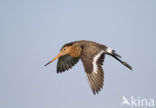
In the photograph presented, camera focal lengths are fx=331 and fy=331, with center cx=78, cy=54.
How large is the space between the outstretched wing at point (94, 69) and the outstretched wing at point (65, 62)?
198 centimetres

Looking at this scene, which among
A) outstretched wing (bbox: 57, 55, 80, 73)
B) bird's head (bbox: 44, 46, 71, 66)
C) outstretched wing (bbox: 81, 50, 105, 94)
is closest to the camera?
outstretched wing (bbox: 81, 50, 105, 94)

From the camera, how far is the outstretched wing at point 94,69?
951cm

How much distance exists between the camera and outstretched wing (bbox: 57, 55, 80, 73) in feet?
40.1

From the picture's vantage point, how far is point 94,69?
9.77 m

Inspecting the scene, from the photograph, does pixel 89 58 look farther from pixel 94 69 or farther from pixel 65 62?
pixel 65 62

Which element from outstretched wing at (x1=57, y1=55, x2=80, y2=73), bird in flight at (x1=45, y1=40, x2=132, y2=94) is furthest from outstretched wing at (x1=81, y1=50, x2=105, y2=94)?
outstretched wing at (x1=57, y1=55, x2=80, y2=73)

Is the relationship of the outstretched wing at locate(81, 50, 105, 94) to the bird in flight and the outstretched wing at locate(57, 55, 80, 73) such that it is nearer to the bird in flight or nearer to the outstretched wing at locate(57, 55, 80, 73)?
the bird in flight

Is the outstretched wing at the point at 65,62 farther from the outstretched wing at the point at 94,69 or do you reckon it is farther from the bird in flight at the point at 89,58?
the outstretched wing at the point at 94,69

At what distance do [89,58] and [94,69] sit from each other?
473 mm

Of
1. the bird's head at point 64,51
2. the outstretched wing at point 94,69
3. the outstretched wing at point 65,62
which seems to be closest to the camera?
the outstretched wing at point 94,69

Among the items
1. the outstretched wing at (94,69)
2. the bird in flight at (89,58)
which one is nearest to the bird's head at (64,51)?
the bird in flight at (89,58)

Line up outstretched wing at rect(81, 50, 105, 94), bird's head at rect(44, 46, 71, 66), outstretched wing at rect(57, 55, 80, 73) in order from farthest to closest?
outstretched wing at rect(57, 55, 80, 73) < bird's head at rect(44, 46, 71, 66) < outstretched wing at rect(81, 50, 105, 94)

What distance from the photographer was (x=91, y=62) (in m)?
9.97

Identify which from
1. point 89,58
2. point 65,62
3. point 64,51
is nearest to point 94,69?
point 89,58
